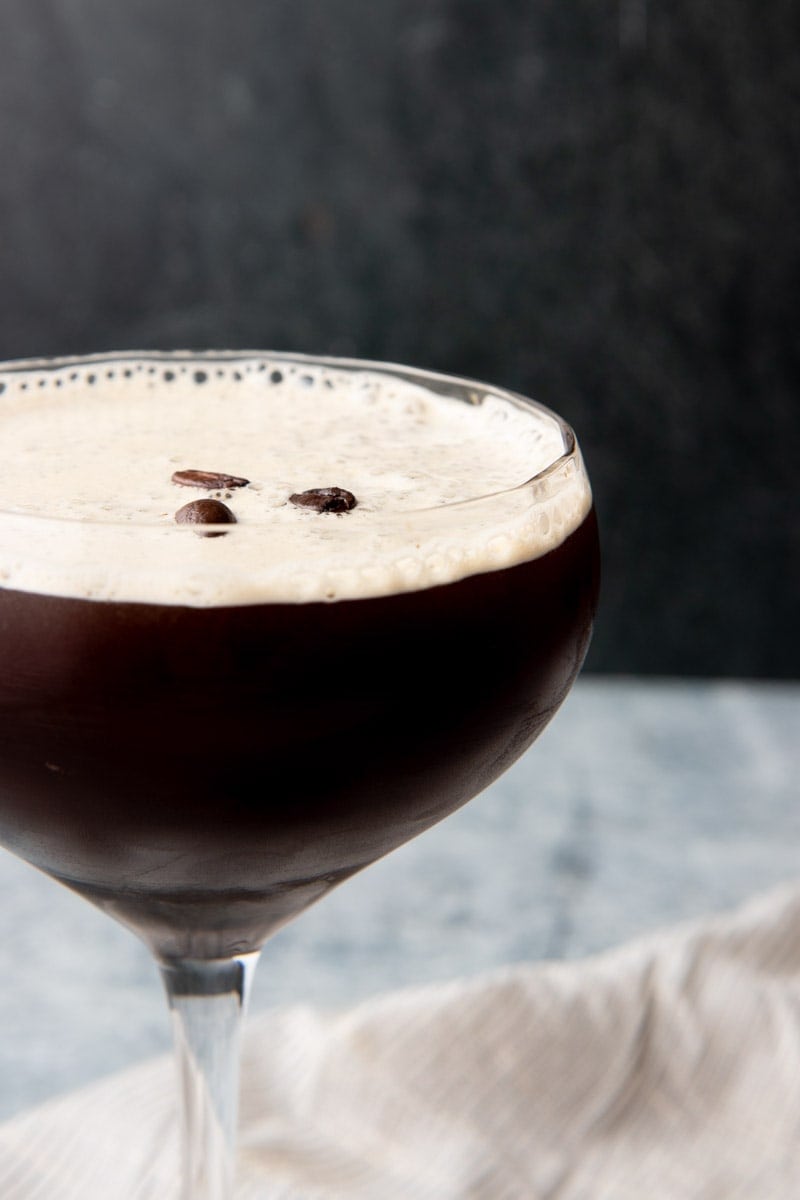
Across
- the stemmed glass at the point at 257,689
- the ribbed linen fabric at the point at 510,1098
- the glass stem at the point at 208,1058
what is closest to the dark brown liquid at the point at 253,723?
the stemmed glass at the point at 257,689

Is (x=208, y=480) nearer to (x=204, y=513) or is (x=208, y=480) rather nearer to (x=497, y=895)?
(x=204, y=513)

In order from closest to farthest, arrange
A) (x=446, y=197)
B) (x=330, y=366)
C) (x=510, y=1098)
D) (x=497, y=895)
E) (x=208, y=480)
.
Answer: (x=208, y=480) → (x=330, y=366) → (x=510, y=1098) → (x=497, y=895) → (x=446, y=197)

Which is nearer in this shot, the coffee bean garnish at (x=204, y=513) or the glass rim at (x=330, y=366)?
the coffee bean garnish at (x=204, y=513)

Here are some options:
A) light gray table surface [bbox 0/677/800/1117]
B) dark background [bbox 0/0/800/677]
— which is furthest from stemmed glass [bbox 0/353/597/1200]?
dark background [bbox 0/0/800/677]

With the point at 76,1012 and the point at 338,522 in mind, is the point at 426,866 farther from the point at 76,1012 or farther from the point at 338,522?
the point at 338,522

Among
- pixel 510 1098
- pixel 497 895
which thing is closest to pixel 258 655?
pixel 510 1098

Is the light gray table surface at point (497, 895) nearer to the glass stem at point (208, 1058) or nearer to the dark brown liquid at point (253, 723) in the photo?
the glass stem at point (208, 1058)
